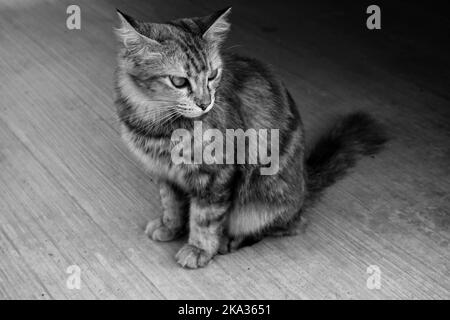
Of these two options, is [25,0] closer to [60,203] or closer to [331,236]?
[60,203]

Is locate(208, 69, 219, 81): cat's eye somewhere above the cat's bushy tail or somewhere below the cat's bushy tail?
above

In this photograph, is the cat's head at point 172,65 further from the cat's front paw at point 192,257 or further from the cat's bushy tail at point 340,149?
the cat's bushy tail at point 340,149

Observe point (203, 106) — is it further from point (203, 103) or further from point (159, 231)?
point (159, 231)

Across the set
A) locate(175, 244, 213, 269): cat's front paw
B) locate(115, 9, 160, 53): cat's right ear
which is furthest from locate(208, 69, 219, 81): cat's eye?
locate(175, 244, 213, 269): cat's front paw

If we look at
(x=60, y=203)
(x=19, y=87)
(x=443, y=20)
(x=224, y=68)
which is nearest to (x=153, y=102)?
(x=224, y=68)

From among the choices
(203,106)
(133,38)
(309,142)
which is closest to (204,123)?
(203,106)

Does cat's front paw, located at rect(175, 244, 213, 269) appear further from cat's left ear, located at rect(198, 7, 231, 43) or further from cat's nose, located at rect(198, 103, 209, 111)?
cat's left ear, located at rect(198, 7, 231, 43)

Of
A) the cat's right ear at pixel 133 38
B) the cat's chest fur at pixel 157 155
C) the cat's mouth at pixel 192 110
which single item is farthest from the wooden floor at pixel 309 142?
the cat's right ear at pixel 133 38

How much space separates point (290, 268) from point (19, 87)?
1.66m

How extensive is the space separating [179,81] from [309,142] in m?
0.93

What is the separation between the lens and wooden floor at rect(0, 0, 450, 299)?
1.89 meters

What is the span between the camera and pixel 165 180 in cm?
197

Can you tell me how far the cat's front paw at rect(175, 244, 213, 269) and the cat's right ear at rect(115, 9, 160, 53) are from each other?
0.65 meters

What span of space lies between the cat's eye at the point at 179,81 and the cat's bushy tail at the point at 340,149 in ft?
2.28
